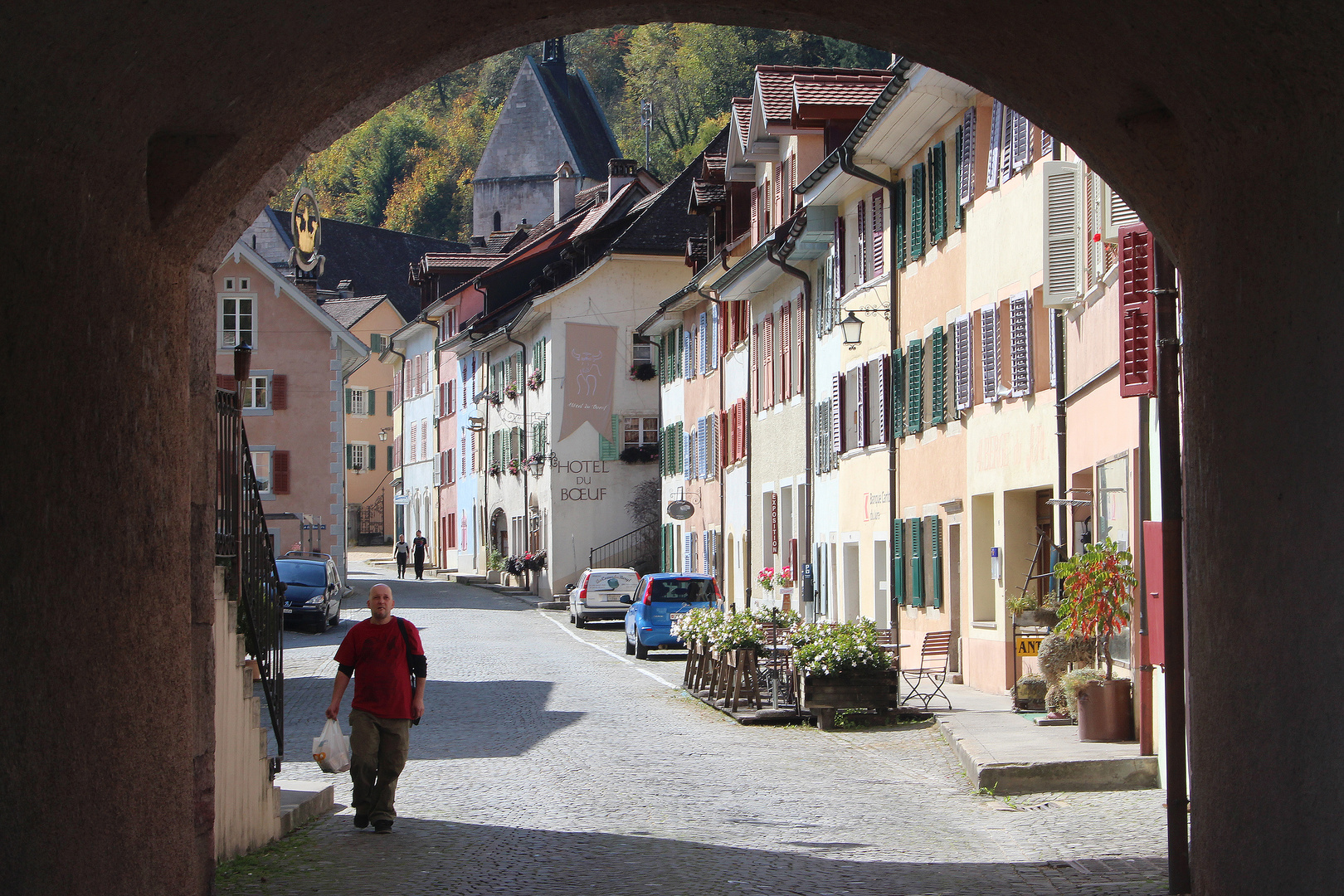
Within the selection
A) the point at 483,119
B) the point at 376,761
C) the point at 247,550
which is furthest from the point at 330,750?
the point at 483,119

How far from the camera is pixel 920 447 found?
917 inches

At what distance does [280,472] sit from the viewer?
49.4 m

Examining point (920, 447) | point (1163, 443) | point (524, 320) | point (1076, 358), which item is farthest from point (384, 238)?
point (1163, 443)

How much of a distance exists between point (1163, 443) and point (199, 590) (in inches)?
195

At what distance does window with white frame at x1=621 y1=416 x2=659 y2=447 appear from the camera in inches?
1993

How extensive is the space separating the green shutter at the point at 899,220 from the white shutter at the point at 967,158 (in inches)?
Answer: 117

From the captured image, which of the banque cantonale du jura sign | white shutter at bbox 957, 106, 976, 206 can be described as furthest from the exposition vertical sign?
white shutter at bbox 957, 106, 976, 206

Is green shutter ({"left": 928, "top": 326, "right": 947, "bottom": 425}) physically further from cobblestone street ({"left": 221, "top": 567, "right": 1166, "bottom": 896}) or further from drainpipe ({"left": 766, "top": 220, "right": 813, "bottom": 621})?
drainpipe ({"left": 766, "top": 220, "right": 813, "bottom": 621})

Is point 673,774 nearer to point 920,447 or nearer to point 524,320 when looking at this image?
point 920,447

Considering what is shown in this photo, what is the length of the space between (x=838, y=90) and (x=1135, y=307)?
1753cm

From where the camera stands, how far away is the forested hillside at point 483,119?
91.6m

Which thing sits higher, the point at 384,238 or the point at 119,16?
the point at 384,238

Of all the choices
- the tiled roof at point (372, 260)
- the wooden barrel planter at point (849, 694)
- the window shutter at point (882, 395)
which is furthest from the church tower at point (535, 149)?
the wooden barrel planter at point (849, 694)

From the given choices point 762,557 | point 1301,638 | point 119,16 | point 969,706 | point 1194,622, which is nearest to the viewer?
→ point 119,16
